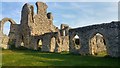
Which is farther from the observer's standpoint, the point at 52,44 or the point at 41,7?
the point at 41,7

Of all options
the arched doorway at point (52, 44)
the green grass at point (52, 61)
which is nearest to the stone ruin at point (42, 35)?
the arched doorway at point (52, 44)

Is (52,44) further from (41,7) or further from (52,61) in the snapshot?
(52,61)

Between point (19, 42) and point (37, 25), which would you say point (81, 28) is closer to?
point (37, 25)

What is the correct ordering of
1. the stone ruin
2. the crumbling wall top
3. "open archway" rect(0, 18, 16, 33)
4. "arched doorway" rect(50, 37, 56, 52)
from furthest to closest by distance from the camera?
"open archway" rect(0, 18, 16, 33) < the crumbling wall top < "arched doorway" rect(50, 37, 56, 52) < the stone ruin

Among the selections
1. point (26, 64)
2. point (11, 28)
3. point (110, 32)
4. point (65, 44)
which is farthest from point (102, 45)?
point (26, 64)

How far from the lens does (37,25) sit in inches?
1823

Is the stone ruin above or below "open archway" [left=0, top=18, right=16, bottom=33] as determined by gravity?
Answer: below

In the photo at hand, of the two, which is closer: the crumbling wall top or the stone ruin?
the stone ruin

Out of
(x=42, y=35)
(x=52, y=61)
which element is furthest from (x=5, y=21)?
(x=52, y=61)

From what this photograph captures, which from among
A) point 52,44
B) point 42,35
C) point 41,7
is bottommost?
point 52,44

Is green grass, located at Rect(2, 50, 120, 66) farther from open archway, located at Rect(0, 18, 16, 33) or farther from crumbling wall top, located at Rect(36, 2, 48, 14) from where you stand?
open archway, located at Rect(0, 18, 16, 33)

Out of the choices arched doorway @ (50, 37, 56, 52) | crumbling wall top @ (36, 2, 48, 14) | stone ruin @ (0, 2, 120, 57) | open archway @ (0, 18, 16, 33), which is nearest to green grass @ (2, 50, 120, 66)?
stone ruin @ (0, 2, 120, 57)

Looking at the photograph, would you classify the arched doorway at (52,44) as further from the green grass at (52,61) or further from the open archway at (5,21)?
the green grass at (52,61)

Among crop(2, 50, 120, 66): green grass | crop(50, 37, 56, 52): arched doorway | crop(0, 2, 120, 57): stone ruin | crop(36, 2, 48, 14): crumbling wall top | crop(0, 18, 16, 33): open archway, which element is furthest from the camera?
crop(0, 18, 16, 33): open archway
